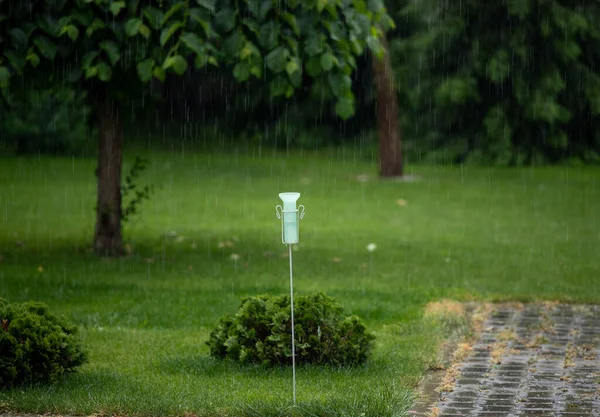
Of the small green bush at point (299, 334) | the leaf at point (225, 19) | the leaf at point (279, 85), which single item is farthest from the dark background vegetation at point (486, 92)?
the small green bush at point (299, 334)

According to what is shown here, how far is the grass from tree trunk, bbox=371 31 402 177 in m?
0.81

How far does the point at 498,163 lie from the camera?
26.7 metres

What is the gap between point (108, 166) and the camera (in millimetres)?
13148

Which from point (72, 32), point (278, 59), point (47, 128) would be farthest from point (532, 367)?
point (47, 128)

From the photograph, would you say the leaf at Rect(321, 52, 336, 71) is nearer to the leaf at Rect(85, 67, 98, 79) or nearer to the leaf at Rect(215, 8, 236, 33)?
the leaf at Rect(215, 8, 236, 33)

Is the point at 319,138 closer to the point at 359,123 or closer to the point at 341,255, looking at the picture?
the point at 359,123

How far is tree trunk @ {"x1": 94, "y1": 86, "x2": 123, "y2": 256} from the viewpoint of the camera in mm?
13086

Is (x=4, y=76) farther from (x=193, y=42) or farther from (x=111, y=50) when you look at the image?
(x=193, y=42)

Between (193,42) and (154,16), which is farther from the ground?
(154,16)

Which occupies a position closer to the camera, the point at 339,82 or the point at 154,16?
the point at 154,16

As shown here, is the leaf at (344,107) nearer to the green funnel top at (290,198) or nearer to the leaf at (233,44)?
the leaf at (233,44)

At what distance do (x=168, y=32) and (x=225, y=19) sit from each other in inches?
27.4

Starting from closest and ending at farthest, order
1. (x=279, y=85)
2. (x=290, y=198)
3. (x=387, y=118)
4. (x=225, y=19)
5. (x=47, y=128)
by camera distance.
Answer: (x=290, y=198)
(x=225, y=19)
(x=279, y=85)
(x=387, y=118)
(x=47, y=128)

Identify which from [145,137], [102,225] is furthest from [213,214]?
[145,137]
